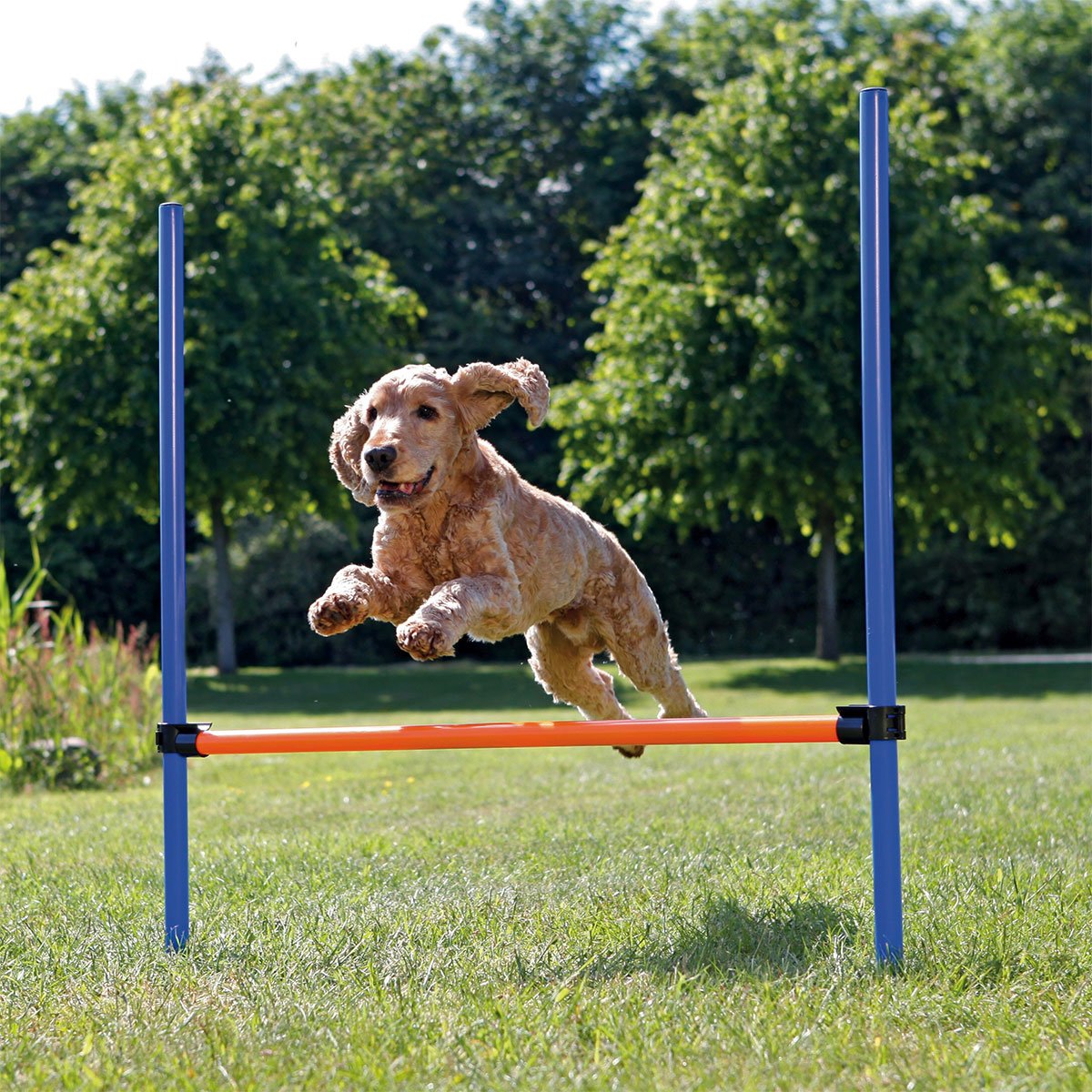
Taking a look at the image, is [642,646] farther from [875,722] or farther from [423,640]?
[423,640]

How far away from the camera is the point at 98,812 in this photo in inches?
321

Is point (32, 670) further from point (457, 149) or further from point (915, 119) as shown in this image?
point (915, 119)

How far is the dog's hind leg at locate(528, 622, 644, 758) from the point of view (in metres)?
4.85

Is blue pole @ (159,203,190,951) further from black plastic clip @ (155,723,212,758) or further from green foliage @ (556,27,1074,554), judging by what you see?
green foliage @ (556,27,1074,554)

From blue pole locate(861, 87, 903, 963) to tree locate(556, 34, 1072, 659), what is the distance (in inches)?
493

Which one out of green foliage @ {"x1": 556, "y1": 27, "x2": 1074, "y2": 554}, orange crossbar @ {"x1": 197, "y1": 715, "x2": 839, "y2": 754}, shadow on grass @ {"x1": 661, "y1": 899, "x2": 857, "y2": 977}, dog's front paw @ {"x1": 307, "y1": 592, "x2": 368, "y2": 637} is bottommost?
shadow on grass @ {"x1": 661, "y1": 899, "x2": 857, "y2": 977}

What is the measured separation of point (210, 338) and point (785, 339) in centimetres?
696

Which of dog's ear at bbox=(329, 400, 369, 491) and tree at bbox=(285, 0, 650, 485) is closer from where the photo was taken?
dog's ear at bbox=(329, 400, 369, 491)

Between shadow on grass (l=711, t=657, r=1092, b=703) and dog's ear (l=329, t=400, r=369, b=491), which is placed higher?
dog's ear (l=329, t=400, r=369, b=491)

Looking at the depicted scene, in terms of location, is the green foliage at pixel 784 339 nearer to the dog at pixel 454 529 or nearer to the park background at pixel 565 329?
the park background at pixel 565 329

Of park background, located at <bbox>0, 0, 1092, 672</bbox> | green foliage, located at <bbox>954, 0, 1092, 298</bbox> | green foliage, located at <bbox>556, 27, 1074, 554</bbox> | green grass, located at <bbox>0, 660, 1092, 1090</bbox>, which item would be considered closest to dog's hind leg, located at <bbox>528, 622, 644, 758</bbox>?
green grass, located at <bbox>0, 660, 1092, 1090</bbox>

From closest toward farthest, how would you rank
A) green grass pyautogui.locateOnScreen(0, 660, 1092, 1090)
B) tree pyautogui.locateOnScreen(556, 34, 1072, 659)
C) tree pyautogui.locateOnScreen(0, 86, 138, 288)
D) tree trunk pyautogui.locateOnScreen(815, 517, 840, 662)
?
green grass pyautogui.locateOnScreen(0, 660, 1092, 1090)
tree pyautogui.locateOnScreen(556, 34, 1072, 659)
tree trunk pyautogui.locateOnScreen(815, 517, 840, 662)
tree pyautogui.locateOnScreen(0, 86, 138, 288)

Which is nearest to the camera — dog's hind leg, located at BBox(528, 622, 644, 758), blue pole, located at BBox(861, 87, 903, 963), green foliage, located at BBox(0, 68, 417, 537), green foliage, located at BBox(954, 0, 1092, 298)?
blue pole, located at BBox(861, 87, 903, 963)

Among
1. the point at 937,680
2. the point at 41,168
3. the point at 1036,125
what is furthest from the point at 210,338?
the point at 1036,125
